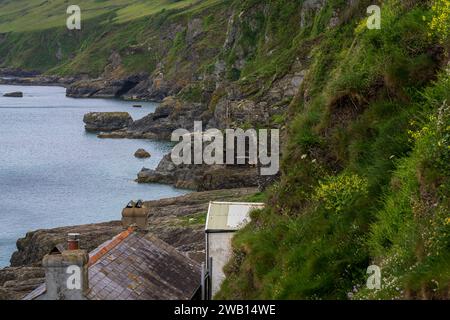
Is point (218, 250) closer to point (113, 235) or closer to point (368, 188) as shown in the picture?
point (368, 188)

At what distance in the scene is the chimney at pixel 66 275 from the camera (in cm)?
1905

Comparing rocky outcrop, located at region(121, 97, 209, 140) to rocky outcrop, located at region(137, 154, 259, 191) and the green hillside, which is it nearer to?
rocky outcrop, located at region(137, 154, 259, 191)

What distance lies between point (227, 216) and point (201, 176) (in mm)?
57996

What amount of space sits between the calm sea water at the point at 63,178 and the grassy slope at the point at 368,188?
4464 cm

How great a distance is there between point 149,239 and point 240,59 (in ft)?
403

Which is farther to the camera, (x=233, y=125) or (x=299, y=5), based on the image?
(x=299, y=5)

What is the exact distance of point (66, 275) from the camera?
63.4 ft

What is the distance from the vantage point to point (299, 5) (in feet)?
414

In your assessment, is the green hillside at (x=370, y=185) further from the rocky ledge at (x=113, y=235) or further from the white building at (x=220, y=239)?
the rocky ledge at (x=113, y=235)

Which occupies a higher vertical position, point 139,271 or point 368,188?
point 139,271

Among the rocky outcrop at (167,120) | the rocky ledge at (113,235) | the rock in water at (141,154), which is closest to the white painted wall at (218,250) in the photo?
the rocky ledge at (113,235)

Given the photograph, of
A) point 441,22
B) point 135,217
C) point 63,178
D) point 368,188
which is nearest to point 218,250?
point 135,217
